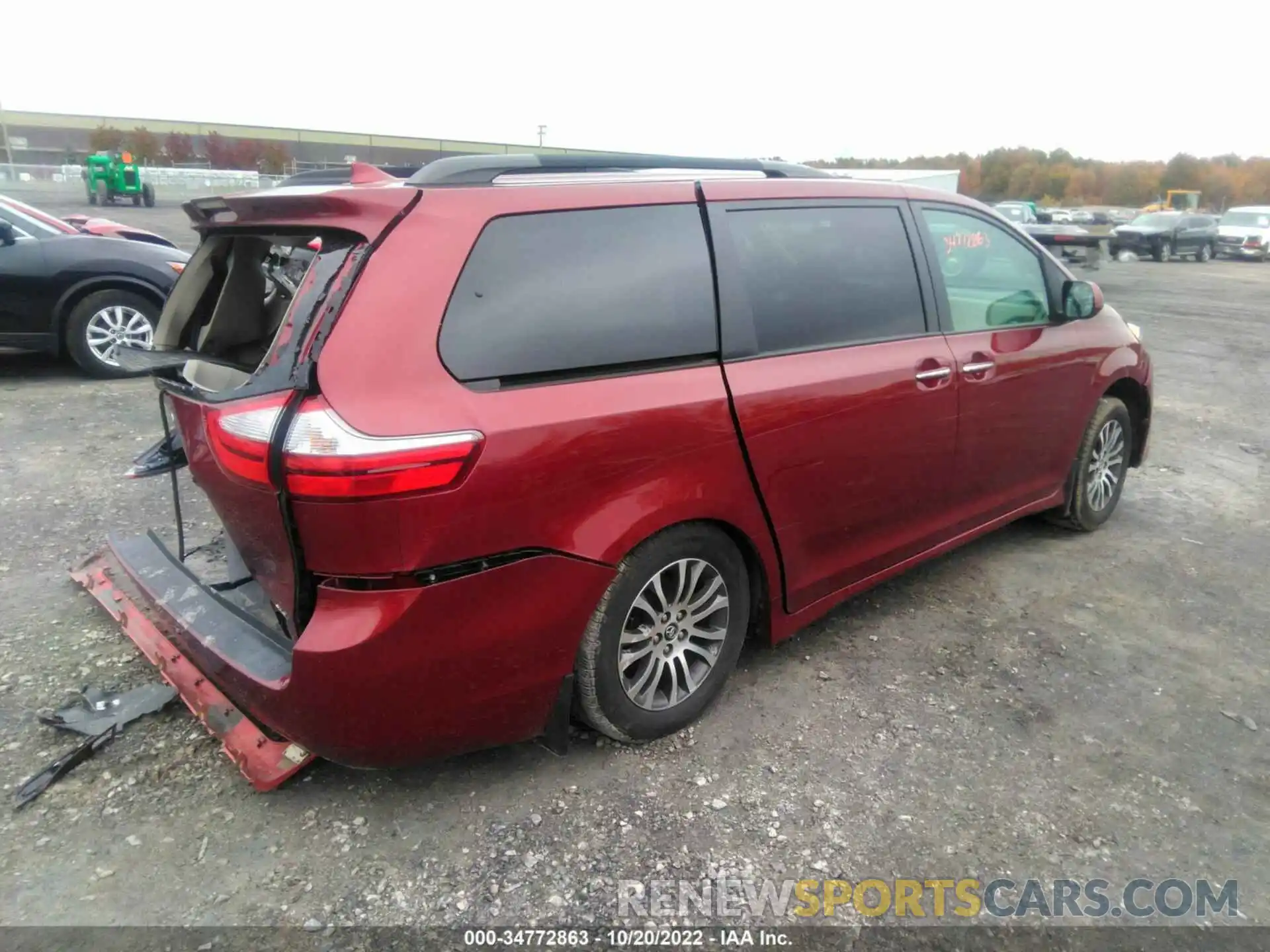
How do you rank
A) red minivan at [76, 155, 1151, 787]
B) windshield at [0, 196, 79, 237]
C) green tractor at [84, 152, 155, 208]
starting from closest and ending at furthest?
1. red minivan at [76, 155, 1151, 787]
2. windshield at [0, 196, 79, 237]
3. green tractor at [84, 152, 155, 208]

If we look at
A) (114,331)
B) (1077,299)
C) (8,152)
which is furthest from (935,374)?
(8,152)

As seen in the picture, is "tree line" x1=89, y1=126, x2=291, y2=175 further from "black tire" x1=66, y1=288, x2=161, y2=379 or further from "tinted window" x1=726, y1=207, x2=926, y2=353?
"tinted window" x1=726, y1=207, x2=926, y2=353

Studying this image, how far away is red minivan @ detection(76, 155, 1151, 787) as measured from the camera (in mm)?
2139

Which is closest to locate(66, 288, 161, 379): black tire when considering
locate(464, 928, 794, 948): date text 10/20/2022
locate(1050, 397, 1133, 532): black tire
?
locate(464, 928, 794, 948): date text 10/20/2022

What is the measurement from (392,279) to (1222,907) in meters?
2.63

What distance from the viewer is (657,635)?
2734mm

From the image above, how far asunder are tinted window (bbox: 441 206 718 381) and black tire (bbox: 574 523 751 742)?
56cm

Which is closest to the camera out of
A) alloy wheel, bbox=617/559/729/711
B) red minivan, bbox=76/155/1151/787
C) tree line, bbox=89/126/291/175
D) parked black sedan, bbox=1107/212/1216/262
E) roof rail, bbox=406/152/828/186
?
red minivan, bbox=76/155/1151/787

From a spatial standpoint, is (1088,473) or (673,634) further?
(1088,473)

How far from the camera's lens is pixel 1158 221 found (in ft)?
90.7

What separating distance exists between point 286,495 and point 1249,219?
37.0m

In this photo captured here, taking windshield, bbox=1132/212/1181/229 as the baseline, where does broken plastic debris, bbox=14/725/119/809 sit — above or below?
below

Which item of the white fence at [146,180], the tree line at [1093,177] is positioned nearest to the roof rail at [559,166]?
the white fence at [146,180]

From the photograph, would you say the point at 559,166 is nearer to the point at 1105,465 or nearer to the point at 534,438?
the point at 534,438
